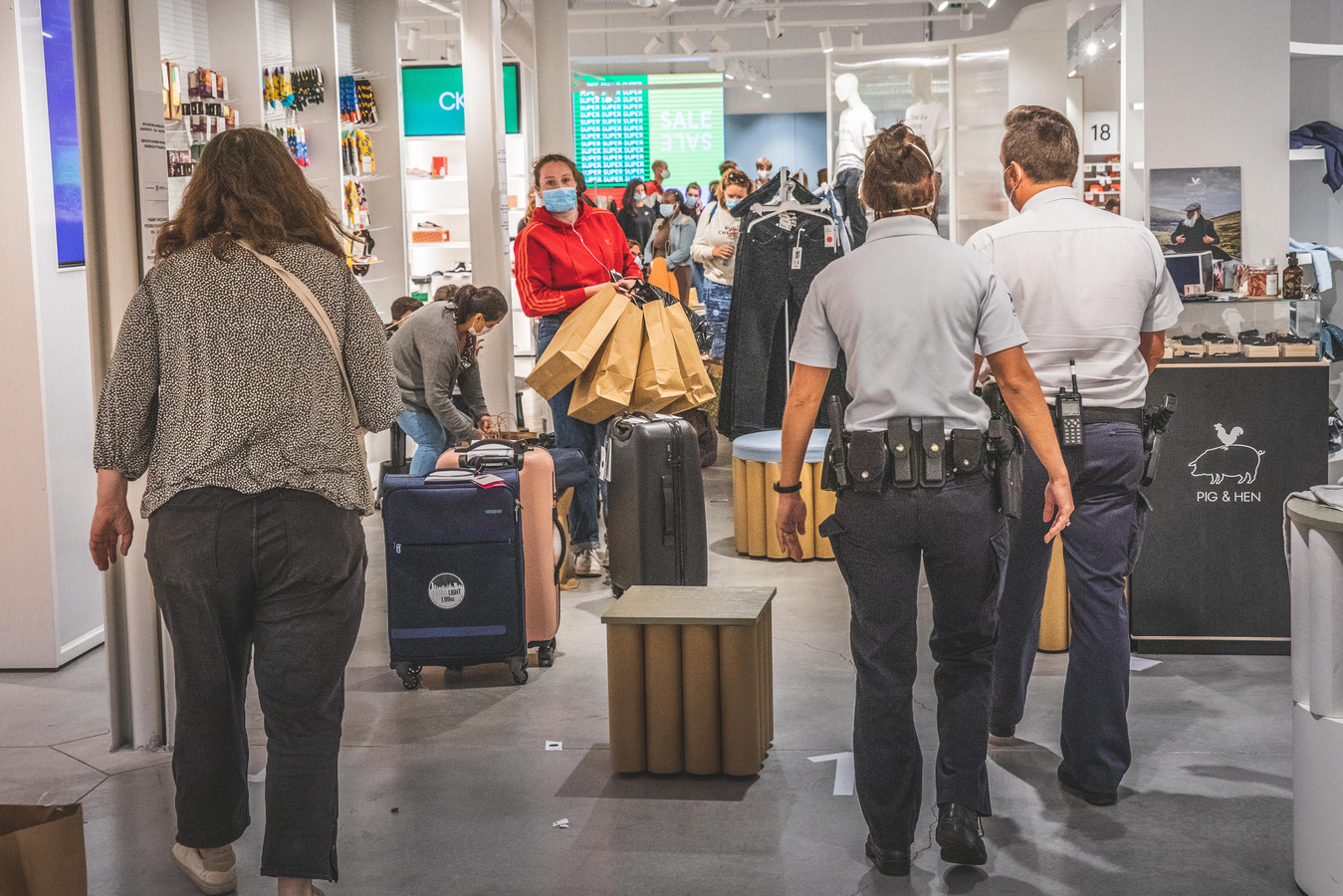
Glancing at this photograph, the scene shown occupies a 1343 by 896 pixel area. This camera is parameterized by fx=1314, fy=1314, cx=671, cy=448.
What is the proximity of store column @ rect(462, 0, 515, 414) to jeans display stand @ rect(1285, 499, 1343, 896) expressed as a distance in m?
4.84

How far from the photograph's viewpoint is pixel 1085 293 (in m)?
3.24

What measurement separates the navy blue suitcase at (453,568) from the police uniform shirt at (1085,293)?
1.82 metres

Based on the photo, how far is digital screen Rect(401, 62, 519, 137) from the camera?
10.5 metres

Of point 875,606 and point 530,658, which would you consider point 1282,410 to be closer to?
point 875,606

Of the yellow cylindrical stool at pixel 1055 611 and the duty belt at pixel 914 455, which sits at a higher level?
the duty belt at pixel 914 455

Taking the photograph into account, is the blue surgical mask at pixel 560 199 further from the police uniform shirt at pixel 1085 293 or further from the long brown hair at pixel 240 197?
the long brown hair at pixel 240 197

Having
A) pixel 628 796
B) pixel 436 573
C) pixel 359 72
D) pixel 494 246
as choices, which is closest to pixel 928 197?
pixel 628 796

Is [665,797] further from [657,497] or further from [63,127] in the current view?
[63,127]

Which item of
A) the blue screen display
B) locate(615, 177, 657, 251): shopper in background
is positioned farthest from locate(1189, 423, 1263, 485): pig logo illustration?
locate(615, 177, 657, 251): shopper in background

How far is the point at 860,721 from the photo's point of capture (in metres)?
2.85

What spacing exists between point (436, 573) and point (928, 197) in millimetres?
2201

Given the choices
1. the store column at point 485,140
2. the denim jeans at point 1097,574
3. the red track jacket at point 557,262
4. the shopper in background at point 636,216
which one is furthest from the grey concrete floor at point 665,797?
the shopper in background at point 636,216

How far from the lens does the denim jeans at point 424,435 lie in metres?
6.27

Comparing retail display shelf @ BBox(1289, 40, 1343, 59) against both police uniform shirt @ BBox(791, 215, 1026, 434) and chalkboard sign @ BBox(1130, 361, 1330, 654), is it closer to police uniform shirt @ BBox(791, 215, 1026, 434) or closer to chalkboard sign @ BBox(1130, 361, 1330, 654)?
chalkboard sign @ BBox(1130, 361, 1330, 654)
